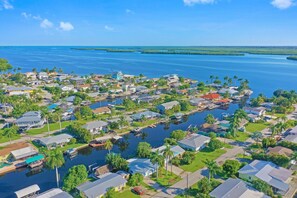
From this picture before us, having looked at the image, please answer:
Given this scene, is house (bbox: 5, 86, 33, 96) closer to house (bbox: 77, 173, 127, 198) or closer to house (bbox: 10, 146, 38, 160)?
house (bbox: 10, 146, 38, 160)

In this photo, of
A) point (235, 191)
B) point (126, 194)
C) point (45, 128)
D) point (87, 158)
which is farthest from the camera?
point (45, 128)

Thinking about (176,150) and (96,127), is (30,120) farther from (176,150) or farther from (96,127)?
(176,150)

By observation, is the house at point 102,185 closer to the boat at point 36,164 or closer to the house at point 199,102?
the boat at point 36,164

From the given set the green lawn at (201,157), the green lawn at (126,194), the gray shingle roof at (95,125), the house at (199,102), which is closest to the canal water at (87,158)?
the gray shingle roof at (95,125)

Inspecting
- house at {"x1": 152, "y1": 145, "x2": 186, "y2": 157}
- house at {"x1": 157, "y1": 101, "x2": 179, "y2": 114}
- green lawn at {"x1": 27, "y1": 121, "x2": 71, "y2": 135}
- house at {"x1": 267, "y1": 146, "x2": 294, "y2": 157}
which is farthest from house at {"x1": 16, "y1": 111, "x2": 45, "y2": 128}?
house at {"x1": 267, "y1": 146, "x2": 294, "y2": 157}

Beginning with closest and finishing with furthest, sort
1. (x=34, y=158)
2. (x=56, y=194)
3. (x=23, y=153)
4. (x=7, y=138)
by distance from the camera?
(x=56, y=194)
(x=34, y=158)
(x=23, y=153)
(x=7, y=138)

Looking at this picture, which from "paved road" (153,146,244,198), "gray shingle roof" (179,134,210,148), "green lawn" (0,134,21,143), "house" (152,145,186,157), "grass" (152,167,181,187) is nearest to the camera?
"paved road" (153,146,244,198)

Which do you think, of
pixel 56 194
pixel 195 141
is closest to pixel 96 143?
pixel 195 141
